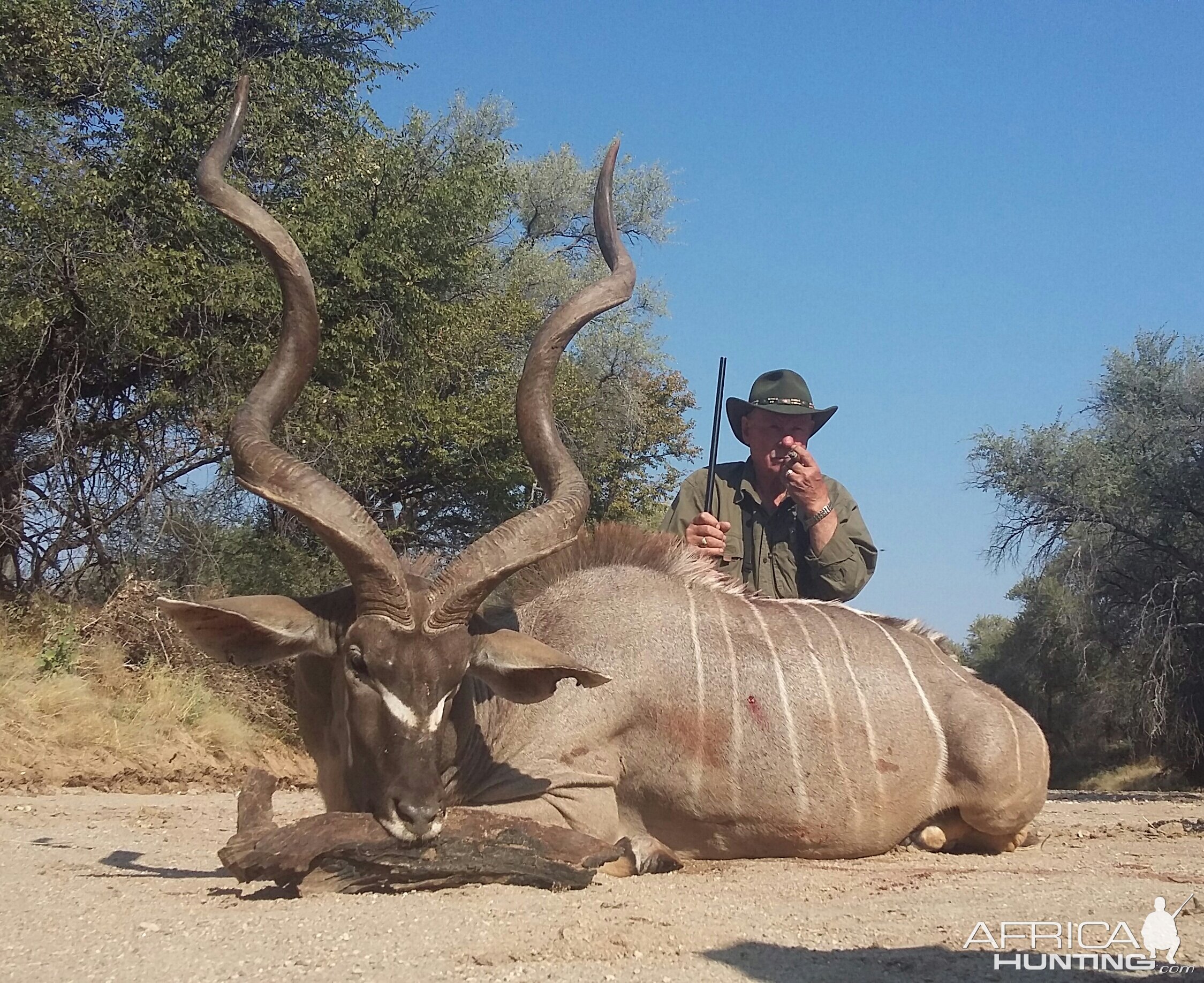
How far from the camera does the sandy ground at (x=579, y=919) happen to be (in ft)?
9.28

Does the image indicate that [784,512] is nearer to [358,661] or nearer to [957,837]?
[957,837]

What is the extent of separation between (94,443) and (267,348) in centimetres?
183

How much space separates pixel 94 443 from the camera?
443 inches

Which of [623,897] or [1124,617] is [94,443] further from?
[1124,617]

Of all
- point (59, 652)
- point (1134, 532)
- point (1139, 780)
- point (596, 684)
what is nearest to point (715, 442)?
point (596, 684)

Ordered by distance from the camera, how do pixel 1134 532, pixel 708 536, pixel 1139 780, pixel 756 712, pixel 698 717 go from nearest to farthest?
pixel 698 717 < pixel 756 712 < pixel 708 536 < pixel 1134 532 < pixel 1139 780

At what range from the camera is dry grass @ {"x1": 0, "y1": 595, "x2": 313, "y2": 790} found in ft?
27.0

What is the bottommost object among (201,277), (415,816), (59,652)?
(415,816)

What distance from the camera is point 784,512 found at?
6887 millimetres

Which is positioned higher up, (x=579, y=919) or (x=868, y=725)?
(x=868, y=725)

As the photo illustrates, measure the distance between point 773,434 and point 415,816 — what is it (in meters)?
3.62

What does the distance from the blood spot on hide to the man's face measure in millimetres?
1919

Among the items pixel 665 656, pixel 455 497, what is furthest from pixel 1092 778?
pixel 665 656

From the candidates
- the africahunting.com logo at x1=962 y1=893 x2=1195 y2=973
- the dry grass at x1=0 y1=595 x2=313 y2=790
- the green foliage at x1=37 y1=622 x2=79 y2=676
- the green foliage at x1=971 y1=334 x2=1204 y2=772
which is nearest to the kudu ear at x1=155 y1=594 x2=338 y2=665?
the africahunting.com logo at x1=962 y1=893 x2=1195 y2=973
